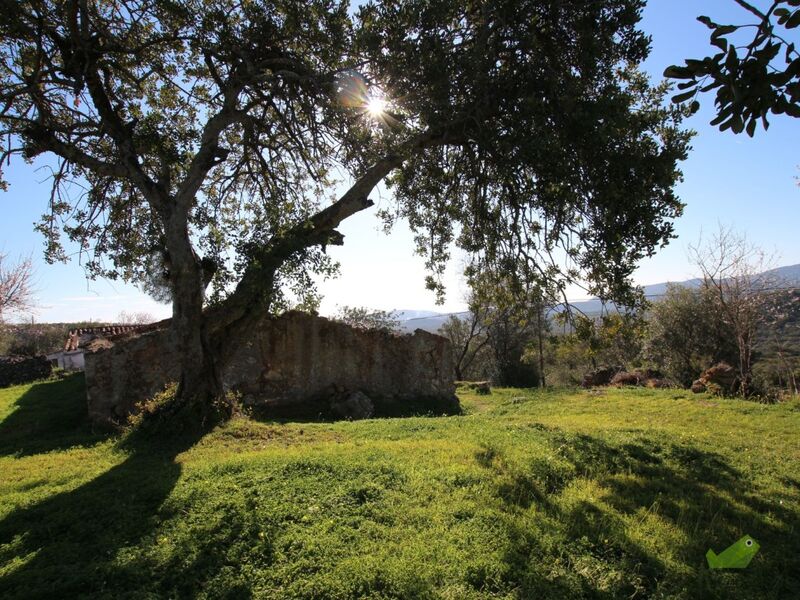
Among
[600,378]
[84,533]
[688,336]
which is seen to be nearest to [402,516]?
[84,533]

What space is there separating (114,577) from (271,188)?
8603 mm

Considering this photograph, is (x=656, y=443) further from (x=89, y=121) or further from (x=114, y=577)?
(x=89, y=121)

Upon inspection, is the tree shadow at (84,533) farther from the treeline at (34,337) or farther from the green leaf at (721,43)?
the treeline at (34,337)

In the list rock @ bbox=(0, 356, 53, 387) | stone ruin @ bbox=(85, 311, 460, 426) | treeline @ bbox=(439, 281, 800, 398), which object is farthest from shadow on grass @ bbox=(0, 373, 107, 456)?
treeline @ bbox=(439, 281, 800, 398)

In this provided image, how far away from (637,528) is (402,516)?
2.36 metres

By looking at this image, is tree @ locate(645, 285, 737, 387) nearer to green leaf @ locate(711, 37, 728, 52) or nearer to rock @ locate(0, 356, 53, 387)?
green leaf @ locate(711, 37, 728, 52)

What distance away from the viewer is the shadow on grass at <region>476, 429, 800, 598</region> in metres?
3.84

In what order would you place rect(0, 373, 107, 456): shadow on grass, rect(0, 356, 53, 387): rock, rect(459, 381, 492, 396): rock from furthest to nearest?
rect(0, 356, 53, 387): rock
rect(459, 381, 492, 396): rock
rect(0, 373, 107, 456): shadow on grass

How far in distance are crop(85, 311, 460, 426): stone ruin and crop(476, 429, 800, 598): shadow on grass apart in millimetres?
8128

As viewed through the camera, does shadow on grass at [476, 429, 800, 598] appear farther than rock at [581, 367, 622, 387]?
No

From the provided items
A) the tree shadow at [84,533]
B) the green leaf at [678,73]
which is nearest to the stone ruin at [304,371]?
the tree shadow at [84,533]

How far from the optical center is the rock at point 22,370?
2056 cm

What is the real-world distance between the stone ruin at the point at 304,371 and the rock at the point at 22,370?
9.78 meters

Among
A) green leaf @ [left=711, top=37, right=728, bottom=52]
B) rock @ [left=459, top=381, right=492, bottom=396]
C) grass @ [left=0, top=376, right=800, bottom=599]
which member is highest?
green leaf @ [left=711, top=37, right=728, bottom=52]
